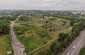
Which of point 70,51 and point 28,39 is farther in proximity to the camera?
point 28,39

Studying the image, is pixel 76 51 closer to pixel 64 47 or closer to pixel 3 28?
pixel 64 47

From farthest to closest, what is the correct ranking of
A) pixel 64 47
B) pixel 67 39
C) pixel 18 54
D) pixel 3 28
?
pixel 3 28
pixel 67 39
pixel 64 47
pixel 18 54

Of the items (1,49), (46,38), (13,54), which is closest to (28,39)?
(46,38)

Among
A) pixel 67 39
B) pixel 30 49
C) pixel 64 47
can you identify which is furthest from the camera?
pixel 67 39

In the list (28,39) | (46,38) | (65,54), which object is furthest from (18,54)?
(46,38)

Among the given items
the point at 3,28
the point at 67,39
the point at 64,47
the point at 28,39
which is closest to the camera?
the point at 64,47

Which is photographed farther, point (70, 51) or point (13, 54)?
point (70, 51)

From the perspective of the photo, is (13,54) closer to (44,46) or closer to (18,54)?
(18,54)

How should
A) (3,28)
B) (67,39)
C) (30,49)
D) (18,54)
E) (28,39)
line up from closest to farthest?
(18,54) < (30,49) < (67,39) < (28,39) < (3,28)
